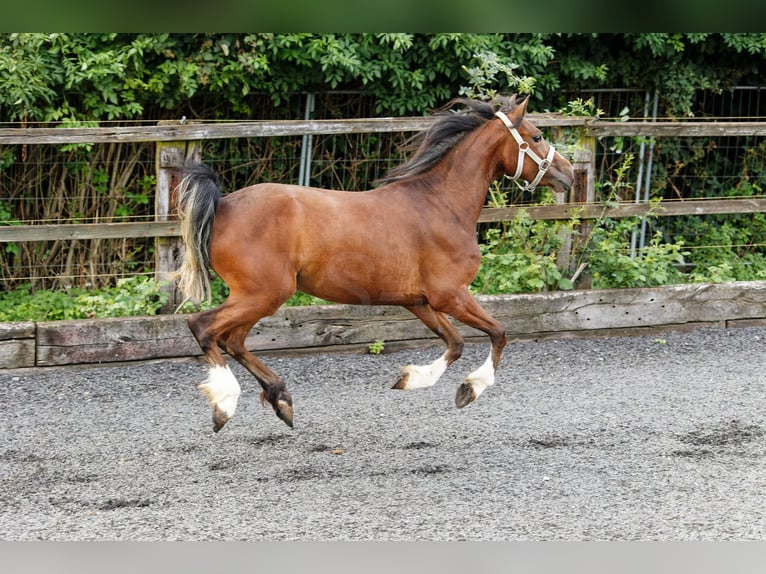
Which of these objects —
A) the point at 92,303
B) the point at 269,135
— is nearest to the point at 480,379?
the point at 269,135

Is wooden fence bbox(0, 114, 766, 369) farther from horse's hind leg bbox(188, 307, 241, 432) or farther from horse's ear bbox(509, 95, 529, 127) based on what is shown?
horse's ear bbox(509, 95, 529, 127)

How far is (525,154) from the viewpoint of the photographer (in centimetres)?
492

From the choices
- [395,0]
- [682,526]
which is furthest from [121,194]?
[395,0]

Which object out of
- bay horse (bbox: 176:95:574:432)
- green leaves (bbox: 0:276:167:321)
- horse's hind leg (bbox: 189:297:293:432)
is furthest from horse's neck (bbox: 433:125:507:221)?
green leaves (bbox: 0:276:167:321)

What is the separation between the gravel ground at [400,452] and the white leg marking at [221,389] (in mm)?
384

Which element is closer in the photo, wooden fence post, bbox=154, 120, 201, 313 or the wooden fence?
the wooden fence

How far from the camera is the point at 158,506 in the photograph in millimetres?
4004

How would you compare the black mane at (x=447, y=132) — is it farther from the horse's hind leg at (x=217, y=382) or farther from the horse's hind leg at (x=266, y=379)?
the horse's hind leg at (x=217, y=382)

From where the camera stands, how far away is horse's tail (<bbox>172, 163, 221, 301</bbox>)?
4.36 metres

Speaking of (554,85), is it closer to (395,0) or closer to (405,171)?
(405,171)

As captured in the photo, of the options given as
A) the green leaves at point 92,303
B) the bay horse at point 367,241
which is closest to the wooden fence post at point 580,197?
the bay horse at point 367,241

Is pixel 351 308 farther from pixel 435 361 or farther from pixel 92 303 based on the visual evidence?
pixel 435 361

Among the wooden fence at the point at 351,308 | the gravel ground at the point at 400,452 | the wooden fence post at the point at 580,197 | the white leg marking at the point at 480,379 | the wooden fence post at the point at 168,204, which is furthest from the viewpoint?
the wooden fence post at the point at 580,197

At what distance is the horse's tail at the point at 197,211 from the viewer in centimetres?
436
